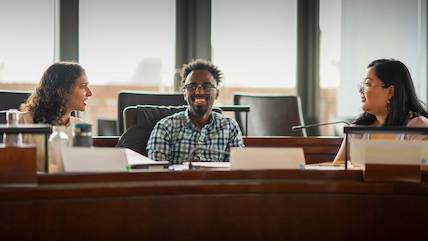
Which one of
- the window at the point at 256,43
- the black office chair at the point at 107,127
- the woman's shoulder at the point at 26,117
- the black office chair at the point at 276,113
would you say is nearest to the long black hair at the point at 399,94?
the woman's shoulder at the point at 26,117

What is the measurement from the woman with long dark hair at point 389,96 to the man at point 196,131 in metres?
0.56

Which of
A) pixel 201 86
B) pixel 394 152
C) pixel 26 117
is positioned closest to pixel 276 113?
pixel 201 86

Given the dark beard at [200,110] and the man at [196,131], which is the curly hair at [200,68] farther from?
the dark beard at [200,110]

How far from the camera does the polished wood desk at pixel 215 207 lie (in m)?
1.39

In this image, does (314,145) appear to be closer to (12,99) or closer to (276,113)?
(276,113)

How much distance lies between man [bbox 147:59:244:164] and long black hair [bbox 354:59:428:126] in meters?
0.74

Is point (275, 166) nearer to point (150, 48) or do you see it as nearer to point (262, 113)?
point (262, 113)

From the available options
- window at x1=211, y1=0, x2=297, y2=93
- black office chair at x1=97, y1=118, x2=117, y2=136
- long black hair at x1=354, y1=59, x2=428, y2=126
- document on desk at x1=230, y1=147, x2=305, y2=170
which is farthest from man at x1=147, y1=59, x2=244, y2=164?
window at x1=211, y1=0, x2=297, y2=93

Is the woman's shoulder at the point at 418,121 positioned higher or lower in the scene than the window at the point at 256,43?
lower

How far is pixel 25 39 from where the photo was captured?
515cm

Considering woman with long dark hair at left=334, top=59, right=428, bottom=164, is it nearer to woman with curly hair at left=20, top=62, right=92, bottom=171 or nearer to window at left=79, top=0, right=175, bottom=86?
woman with curly hair at left=20, top=62, right=92, bottom=171

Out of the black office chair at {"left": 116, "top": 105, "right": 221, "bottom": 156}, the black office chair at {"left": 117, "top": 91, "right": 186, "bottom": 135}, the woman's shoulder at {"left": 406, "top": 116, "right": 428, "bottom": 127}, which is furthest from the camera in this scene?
the black office chair at {"left": 117, "top": 91, "right": 186, "bottom": 135}

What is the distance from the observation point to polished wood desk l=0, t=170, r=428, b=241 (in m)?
1.39

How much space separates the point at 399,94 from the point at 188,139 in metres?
0.97
